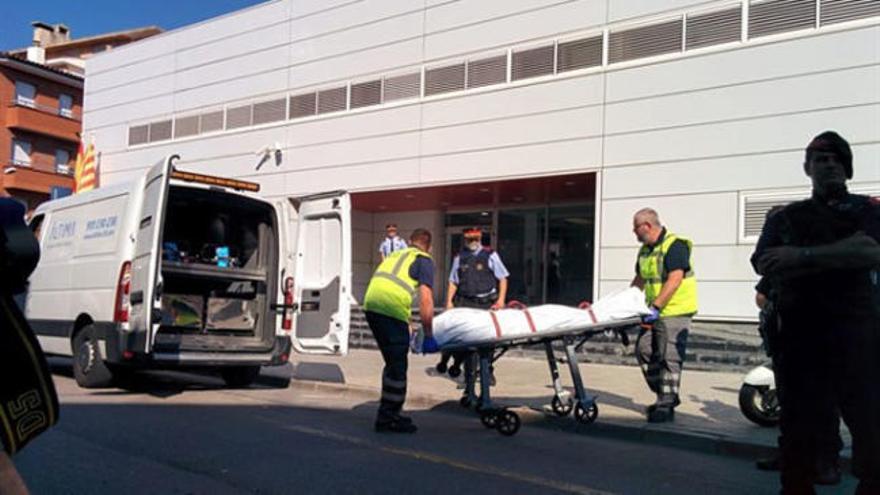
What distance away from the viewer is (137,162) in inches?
926

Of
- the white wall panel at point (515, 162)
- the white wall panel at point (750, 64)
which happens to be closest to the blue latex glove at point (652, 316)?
the white wall panel at point (750, 64)

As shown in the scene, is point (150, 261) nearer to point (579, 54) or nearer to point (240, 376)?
point (240, 376)

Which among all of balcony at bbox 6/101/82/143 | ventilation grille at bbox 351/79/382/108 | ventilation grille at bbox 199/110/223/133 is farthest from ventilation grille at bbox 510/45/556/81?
balcony at bbox 6/101/82/143

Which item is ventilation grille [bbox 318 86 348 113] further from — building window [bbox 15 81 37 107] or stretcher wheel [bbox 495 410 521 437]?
building window [bbox 15 81 37 107]

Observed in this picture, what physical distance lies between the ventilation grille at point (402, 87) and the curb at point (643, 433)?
10.1 m

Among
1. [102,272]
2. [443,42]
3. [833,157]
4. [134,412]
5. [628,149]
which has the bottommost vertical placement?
[134,412]

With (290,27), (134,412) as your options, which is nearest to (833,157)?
(134,412)

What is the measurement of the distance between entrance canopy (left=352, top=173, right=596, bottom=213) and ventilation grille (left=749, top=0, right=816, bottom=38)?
392cm

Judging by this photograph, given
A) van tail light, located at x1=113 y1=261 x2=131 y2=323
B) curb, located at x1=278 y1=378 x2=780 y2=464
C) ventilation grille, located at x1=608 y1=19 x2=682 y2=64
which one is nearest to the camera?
curb, located at x1=278 y1=378 x2=780 y2=464

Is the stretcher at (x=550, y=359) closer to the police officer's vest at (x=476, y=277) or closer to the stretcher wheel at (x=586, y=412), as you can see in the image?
the stretcher wheel at (x=586, y=412)

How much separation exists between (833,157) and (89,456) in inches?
202

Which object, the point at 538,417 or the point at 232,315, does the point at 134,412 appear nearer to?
the point at 232,315

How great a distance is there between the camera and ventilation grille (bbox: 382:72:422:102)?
57.7 ft

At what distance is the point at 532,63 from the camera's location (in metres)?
16.0
